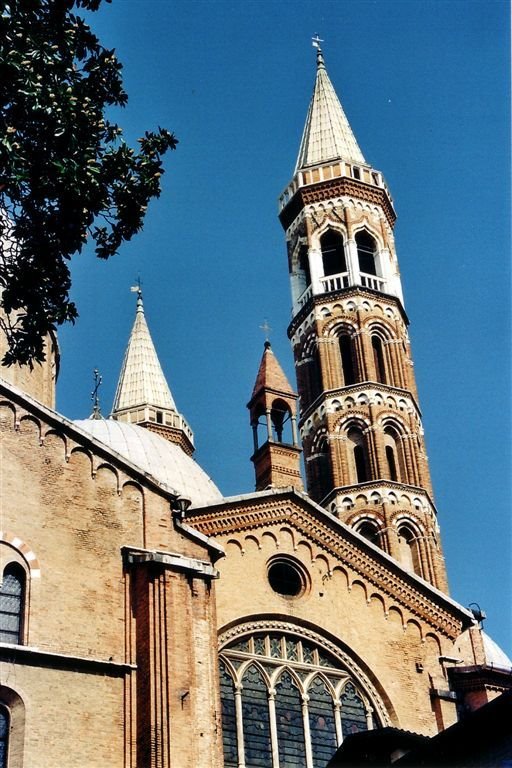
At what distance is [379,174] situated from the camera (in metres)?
48.2

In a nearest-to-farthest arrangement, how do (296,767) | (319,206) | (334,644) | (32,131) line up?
(32,131), (296,767), (334,644), (319,206)

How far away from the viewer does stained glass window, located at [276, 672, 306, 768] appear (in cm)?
2341

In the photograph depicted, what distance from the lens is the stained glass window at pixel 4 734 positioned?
19.0 meters

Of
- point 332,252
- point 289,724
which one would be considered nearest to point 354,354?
point 332,252

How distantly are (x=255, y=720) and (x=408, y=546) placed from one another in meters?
17.4

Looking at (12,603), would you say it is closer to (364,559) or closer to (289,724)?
(289,724)

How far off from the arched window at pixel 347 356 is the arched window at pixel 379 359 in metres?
0.81

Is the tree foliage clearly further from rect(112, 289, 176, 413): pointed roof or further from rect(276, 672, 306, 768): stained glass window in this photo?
rect(112, 289, 176, 413): pointed roof

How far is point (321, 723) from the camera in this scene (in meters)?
24.0

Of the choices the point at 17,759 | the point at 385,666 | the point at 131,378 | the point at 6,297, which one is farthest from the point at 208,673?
the point at 131,378

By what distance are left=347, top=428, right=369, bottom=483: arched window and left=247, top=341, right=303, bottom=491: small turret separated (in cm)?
1042

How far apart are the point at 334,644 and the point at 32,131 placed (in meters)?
13.9

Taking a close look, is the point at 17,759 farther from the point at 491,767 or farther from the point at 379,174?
the point at 379,174

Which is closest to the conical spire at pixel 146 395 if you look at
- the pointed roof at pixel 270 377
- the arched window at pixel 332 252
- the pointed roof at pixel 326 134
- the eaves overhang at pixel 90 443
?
the arched window at pixel 332 252
